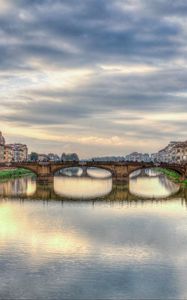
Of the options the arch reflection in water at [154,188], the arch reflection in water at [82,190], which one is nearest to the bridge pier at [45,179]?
the arch reflection in water at [82,190]

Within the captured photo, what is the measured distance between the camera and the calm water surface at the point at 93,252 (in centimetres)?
2117

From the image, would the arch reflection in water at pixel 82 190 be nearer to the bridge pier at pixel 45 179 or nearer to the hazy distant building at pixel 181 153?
the bridge pier at pixel 45 179

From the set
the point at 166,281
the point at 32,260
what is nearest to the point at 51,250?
the point at 32,260

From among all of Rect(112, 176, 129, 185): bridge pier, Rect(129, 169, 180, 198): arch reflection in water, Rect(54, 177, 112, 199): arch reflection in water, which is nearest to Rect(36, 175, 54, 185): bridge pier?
Rect(54, 177, 112, 199): arch reflection in water

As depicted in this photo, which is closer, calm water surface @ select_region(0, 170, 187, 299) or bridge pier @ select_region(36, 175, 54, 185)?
calm water surface @ select_region(0, 170, 187, 299)

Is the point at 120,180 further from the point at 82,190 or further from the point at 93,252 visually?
the point at 93,252

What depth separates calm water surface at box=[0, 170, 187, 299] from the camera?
21172mm

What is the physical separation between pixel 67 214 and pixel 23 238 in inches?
480

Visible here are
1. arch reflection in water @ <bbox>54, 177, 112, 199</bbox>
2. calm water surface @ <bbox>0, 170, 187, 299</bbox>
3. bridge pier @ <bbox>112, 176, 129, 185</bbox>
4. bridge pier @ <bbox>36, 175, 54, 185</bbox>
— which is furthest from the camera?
bridge pier @ <bbox>112, 176, 129, 185</bbox>

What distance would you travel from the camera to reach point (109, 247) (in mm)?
28594

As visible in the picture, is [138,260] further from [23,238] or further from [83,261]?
[23,238]

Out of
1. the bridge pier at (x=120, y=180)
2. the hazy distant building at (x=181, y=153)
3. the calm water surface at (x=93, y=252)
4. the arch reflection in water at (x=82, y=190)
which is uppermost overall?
the hazy distant building at (x=181, y=153)

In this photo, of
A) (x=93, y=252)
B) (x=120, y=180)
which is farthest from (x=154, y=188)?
(x=93, y=252)

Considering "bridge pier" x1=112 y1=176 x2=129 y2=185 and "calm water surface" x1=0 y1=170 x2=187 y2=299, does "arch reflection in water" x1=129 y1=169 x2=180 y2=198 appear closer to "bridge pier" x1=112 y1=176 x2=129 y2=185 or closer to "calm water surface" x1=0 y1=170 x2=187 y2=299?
"bridge pier" x1=112 y1=176 x2=129 y2=185
